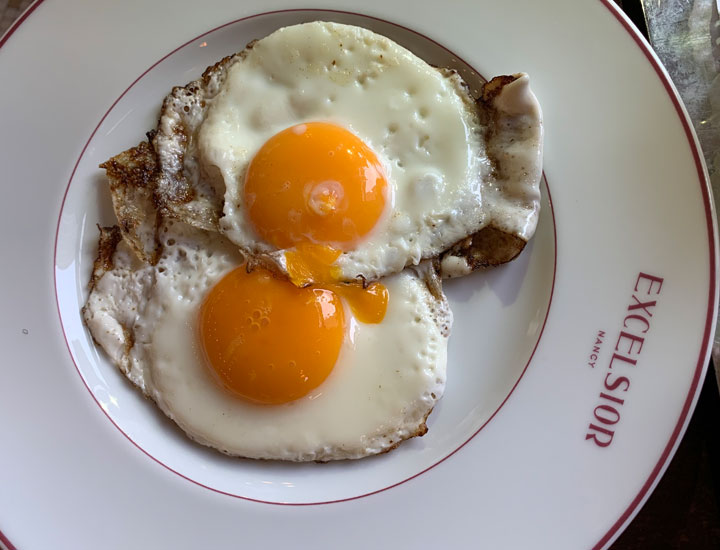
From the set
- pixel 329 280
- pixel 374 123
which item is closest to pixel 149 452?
pixel 329 280

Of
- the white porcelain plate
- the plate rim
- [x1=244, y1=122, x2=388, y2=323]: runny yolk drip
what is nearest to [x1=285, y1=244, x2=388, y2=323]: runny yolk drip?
[x1=244, y1=122, x2=388, y2=323]: runny yolk drip

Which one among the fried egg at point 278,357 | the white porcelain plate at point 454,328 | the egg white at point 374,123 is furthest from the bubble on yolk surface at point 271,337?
the white porcelain plate at point 454,328

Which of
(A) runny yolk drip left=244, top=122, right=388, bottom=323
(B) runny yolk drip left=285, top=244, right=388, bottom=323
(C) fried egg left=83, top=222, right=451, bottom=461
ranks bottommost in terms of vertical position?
(C) fried egg left=83, top=222, right=451, bottom=461

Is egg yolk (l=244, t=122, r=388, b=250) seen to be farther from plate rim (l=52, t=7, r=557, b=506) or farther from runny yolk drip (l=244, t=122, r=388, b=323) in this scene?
plate rim (l=52, t=7, r=557, b=506)

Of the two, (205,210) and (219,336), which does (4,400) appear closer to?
(219,336)

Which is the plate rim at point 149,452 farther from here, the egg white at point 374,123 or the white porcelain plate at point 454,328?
the egg white at point 374,123

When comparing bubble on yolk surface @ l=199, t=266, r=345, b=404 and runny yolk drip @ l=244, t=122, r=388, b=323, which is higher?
runny yolk drip @ l=244, t=122, r=388, b=323

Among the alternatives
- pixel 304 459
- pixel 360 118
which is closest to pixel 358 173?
pixel 360 118
